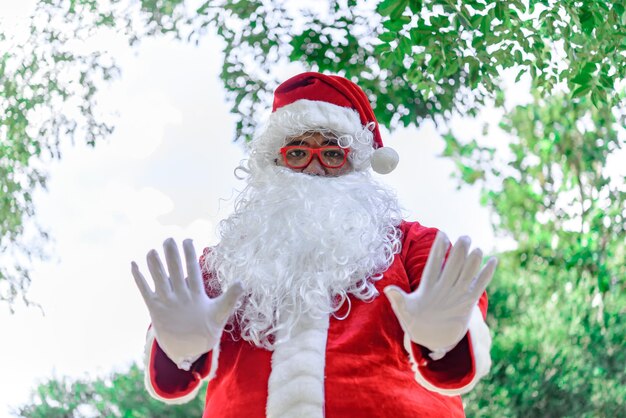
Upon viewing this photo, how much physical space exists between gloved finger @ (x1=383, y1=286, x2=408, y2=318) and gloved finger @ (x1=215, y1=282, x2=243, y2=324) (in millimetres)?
275

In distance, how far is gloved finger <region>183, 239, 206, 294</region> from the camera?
62.4 inches

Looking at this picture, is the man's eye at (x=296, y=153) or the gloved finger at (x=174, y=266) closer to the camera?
the gloved finger at (x=174, y=266)

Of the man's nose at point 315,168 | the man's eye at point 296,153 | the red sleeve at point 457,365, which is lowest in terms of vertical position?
the red sleeve at point 457,365

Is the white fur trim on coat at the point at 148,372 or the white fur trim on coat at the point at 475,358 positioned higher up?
the white fur trim on coat at the point at 148,372

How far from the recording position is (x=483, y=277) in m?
1.53

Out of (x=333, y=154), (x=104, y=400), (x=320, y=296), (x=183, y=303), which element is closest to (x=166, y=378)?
(x=183, y=303)

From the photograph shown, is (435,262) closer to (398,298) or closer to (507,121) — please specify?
(398,298)

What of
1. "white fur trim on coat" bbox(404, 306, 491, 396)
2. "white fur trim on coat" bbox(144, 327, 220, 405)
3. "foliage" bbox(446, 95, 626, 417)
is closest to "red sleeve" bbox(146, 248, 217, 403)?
"white fur trim on coat" bbox(144, 327, 220, 405)

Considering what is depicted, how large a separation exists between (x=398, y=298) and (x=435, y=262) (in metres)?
0.10

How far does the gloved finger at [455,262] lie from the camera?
1.50 meters

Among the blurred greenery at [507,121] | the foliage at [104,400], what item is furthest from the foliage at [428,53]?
the foliage at [104,400]

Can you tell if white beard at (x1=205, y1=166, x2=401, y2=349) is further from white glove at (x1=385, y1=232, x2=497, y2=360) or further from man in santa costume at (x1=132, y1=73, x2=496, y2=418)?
white glove at (x1=385, y1=232, x2=497, y2=360)

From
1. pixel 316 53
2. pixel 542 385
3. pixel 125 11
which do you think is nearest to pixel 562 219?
pixel 542 385

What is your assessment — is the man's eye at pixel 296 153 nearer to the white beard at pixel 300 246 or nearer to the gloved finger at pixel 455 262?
the white beard at pixel 300 246
